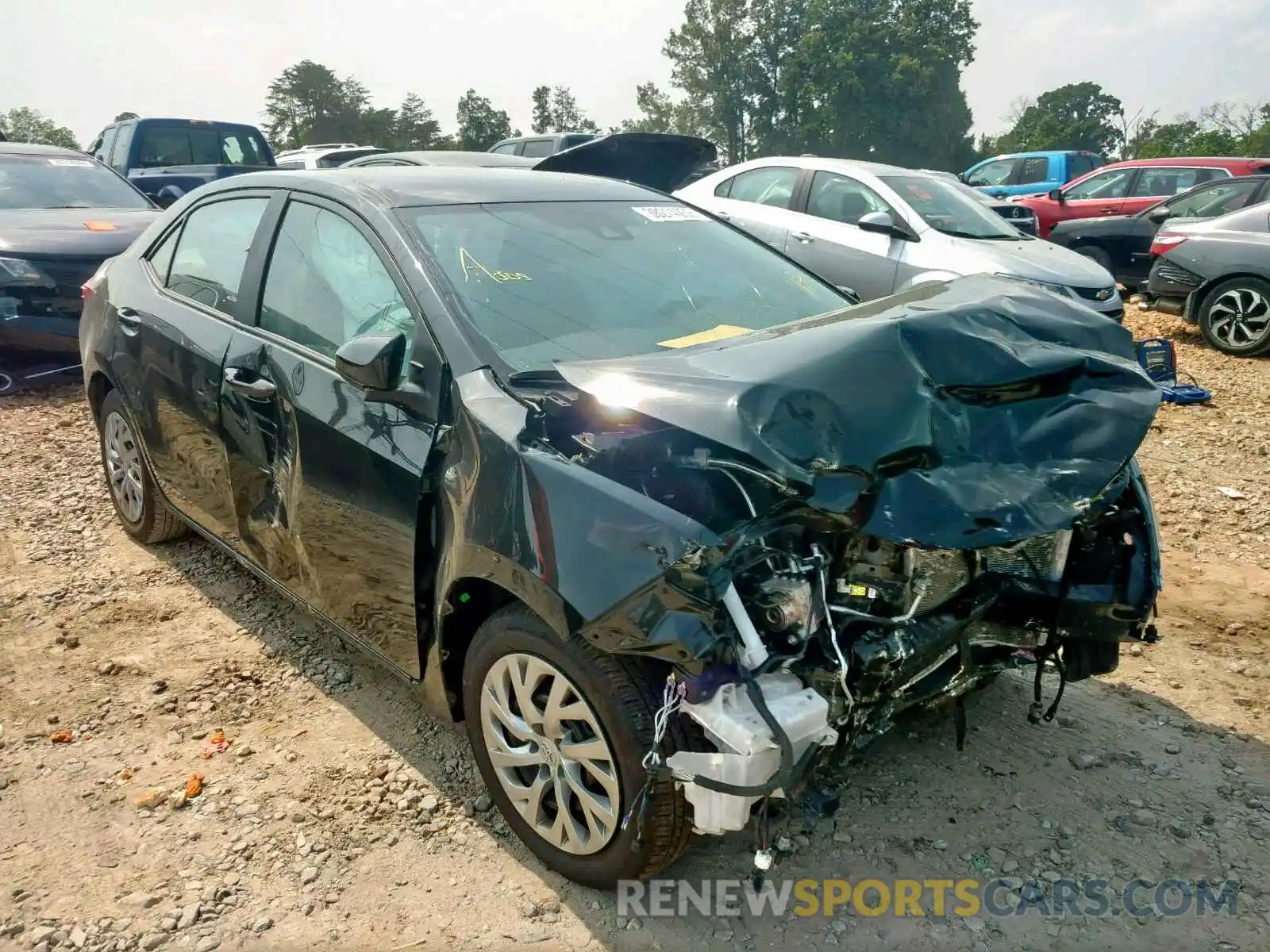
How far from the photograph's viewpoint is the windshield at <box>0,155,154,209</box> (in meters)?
8.02

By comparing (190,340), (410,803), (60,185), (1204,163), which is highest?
(1204,163)

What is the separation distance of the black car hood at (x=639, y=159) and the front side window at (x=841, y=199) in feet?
11.4

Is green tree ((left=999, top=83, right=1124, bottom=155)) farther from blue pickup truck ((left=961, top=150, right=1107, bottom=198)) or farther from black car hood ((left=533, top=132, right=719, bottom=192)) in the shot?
black car hood ((left=533, top=132, right=719, bottom=192))

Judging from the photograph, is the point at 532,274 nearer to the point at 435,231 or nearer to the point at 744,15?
the point at 435,231

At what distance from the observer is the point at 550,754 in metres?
2.41

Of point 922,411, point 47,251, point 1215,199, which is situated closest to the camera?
point 922,411

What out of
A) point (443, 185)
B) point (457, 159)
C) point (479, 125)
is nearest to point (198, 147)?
point (457, 159)

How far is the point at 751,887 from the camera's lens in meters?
2.49

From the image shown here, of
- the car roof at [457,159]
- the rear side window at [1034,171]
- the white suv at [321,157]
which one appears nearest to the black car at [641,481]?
the car roof at [457,159]

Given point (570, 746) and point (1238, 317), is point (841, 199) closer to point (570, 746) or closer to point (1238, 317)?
point (1238, 317)

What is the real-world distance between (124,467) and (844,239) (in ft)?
18.9

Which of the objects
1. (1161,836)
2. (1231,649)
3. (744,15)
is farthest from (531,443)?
(744,15)

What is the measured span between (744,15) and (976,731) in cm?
6078

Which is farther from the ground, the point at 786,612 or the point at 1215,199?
the point at 1215,199
